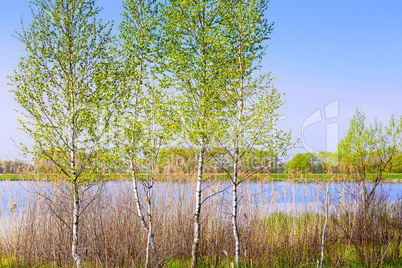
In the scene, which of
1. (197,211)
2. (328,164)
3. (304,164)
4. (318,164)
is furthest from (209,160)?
(304,164)

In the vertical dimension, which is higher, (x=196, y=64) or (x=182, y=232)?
(x=196, y=64)

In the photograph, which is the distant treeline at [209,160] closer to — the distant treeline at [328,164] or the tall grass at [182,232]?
the tall grass at [182,232]

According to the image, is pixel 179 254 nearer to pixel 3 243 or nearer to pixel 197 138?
pixel 197 138

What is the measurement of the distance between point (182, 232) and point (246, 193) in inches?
60.5

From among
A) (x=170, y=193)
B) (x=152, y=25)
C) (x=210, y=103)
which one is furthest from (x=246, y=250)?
(x=152, y=25)

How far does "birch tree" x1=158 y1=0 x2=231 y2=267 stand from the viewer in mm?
5832

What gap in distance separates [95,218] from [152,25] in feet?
11.3

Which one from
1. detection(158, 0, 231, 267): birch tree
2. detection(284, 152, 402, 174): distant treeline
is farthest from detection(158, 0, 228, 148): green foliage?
detection(284, 152, 402, 174): distant treeline

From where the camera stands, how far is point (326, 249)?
718 cm

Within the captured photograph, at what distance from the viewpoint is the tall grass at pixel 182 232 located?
6215mm

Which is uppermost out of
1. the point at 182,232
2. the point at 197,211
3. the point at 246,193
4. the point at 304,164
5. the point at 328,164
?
the point at 328,164

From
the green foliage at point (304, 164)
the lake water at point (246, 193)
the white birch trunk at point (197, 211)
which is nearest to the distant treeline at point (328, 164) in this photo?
the green foliage at point (304, 164)

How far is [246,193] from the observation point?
725 cm

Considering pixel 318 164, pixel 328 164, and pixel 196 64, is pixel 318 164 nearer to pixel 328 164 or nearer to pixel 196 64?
pixel 328 164
